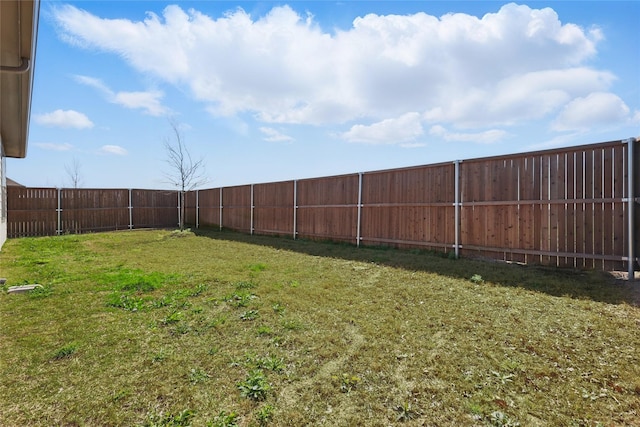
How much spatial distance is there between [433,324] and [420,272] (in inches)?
86.9

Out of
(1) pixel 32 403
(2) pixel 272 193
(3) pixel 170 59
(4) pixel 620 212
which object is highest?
(3) pixel 170 59

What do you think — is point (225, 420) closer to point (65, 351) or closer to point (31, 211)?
→ point (65, 351)

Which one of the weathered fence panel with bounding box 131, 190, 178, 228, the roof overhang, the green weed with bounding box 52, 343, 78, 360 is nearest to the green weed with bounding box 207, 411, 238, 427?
the green weed with bounding box 52, 343, 78, 360

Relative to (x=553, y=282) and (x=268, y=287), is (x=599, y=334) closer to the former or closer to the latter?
(x=553, y=282)

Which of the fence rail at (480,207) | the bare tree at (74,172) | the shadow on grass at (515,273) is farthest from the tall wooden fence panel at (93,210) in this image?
the bare tree at (74,172)

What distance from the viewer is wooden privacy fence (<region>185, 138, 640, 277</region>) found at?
177 inches

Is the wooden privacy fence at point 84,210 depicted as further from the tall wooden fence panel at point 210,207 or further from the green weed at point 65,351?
the green weed at point 65,351

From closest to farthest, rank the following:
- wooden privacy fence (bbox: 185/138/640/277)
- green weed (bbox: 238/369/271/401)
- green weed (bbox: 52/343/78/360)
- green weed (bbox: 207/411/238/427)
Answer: green weed (bbox: 207/411/238/427)
green weed (bbox: 238/369/271/401)
green weed (bbox: 52/343/78/360)
wooden privacy fence (bbox: 185/138/640/277)

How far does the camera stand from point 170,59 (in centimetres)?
748

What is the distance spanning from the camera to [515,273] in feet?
15.7

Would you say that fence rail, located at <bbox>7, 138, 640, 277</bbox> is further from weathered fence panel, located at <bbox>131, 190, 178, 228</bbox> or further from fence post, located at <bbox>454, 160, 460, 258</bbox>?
weathered fence panel, located at <bbox>131, 190, 178, 228</bbox>

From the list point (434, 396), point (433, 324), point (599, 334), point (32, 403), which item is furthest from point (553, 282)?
point (32, 403)

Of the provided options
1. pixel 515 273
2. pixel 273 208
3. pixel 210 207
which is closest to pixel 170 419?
pixel 515 273

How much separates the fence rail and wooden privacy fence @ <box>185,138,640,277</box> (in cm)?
1
